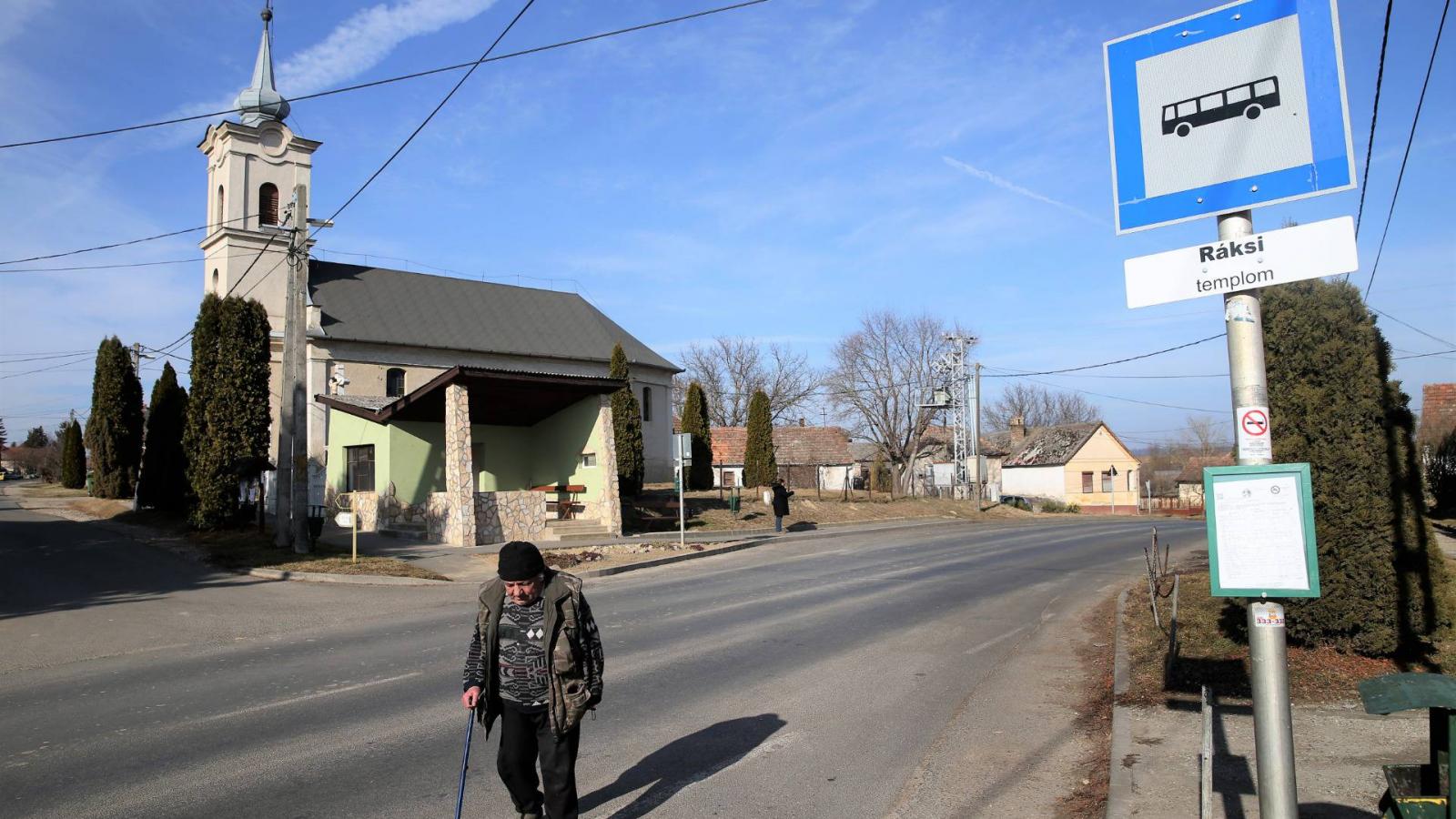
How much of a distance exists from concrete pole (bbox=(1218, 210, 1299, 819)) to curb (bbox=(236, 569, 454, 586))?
15075mm

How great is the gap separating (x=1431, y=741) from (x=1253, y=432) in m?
1.32

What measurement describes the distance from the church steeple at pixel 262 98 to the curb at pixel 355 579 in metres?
32.7

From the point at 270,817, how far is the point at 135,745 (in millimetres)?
2198

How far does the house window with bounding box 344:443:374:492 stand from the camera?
2795cm

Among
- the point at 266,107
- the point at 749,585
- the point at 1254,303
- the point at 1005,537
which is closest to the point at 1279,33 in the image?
the point at 1254,303

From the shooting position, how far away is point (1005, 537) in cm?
2702

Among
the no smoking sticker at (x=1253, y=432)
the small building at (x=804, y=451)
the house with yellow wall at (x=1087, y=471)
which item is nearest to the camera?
the no smoking sticker at (x=1253, y=432)

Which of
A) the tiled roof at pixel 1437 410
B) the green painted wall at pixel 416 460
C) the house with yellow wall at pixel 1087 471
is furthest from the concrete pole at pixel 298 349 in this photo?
the house with yellow wall at pixel 1087 471

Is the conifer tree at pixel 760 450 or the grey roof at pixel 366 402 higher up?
the grey roof at pixel 366 402

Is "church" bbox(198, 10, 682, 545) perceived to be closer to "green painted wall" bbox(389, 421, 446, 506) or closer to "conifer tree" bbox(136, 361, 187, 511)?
"green painted wall" bbox(389, 421, 446, 506)

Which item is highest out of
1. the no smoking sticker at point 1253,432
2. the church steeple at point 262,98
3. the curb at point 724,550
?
the church steeple at point 262,98

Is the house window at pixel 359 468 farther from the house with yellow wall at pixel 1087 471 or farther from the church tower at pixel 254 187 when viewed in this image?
the house with yellow wall at pixel 1087 471

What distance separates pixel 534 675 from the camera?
4.66m

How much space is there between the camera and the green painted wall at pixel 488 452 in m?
26.8
